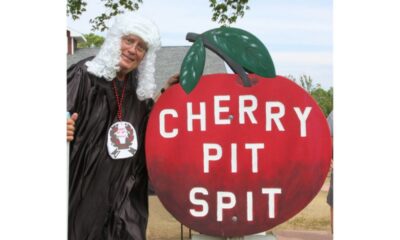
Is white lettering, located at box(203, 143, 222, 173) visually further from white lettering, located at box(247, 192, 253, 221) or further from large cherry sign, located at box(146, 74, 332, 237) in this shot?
white lettering, located at box(247, 192, 253, 221)

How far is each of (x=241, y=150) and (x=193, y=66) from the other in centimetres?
40

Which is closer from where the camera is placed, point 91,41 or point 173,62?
point 173,62

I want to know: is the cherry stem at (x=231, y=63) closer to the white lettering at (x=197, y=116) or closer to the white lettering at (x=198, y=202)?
the white lettering at (x=197, y=116)

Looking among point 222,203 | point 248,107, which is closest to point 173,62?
point 248,107

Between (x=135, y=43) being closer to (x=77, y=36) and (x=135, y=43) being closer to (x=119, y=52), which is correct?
(x=119, y=52)

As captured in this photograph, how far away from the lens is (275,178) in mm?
2115

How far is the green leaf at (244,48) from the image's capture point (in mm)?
2098

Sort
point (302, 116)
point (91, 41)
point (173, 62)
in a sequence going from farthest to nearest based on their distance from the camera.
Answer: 1. point (91, 41)
2. point (173, 62)
3. point (302, 116)

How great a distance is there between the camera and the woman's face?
219 centimetres

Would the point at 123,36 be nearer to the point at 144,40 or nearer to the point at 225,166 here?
the point at 144,40

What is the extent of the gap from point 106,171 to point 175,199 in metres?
0.34

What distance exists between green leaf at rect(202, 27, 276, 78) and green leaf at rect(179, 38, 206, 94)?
6cm

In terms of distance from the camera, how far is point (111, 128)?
2217mm

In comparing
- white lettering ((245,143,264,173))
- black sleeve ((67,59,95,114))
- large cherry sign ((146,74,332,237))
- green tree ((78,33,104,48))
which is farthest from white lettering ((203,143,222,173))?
green tree ((78,33,104,48))
